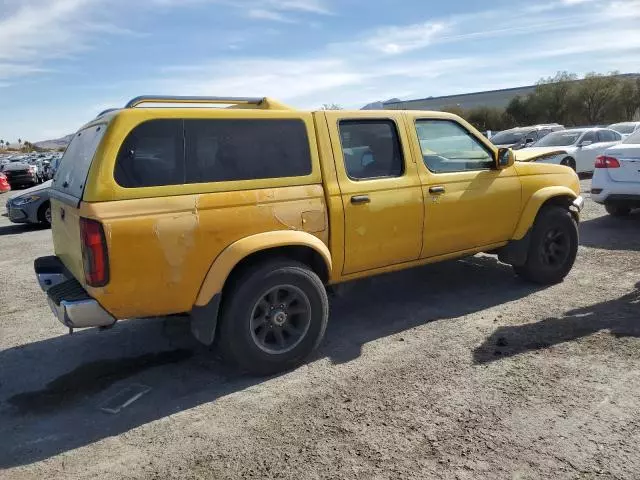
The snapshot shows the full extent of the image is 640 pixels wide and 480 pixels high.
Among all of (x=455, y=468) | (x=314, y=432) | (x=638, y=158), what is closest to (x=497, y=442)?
(x=455, y=468)

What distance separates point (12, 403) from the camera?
3961 millimetres

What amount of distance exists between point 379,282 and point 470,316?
4.96ft

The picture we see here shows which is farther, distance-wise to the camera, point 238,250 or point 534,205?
point 534,205

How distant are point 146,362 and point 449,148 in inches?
133

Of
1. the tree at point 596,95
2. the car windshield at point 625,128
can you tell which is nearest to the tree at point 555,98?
the tree at point 596,95

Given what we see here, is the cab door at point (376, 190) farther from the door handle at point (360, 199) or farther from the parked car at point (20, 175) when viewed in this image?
the parked car at point (20, 175)

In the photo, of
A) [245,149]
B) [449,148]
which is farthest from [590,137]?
[245,149]

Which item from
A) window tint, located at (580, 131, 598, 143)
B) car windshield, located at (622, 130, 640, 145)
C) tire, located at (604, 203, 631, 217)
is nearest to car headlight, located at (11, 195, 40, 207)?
tire, located at (604, 203, 631, 217)

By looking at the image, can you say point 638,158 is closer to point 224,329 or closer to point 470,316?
point 470,316

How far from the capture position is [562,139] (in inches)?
642

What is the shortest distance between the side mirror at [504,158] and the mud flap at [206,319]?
3176mm

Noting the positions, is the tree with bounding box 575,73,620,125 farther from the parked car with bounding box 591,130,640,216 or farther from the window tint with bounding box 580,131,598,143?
the parked car with bounding box 591,130,640,216

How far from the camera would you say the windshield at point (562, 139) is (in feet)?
52.6

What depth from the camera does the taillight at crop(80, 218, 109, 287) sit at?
350 centimetres
